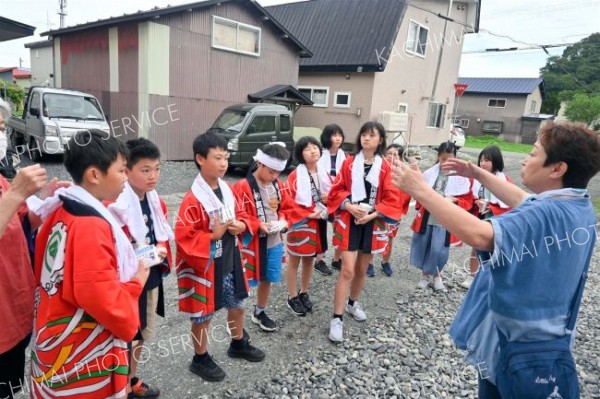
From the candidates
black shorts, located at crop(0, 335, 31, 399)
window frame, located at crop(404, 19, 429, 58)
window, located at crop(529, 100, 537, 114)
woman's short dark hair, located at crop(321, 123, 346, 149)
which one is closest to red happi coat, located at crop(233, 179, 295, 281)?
black shorts, located at crop(0, 335, 31, 399)

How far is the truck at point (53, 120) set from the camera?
8.97 metres

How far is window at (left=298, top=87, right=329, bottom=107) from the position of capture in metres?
17.5

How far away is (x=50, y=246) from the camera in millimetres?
1557

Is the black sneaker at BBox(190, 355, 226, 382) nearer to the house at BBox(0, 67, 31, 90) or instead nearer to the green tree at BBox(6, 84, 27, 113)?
the green tree at BBox(6, 84, 27, 113)

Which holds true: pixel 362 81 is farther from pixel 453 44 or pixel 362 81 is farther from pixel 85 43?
pixel 85 43

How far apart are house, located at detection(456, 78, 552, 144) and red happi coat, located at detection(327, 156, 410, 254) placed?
3488cm

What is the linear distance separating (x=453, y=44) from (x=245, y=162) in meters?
15.1

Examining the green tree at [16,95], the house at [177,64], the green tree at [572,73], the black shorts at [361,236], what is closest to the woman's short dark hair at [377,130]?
the black shorts at [361,236]

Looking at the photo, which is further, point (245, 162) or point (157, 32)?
point (157, 32)

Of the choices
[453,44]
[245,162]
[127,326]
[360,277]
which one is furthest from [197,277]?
[453,44]

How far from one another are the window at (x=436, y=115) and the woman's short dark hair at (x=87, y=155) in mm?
19621

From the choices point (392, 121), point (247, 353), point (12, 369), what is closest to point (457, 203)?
point (247, 353)

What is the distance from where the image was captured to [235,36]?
12.9 m

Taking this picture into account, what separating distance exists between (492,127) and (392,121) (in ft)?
77.0
